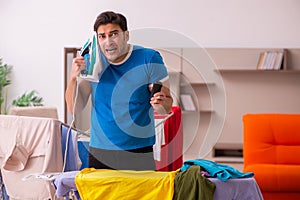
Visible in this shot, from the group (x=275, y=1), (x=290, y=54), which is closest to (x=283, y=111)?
(x=290, y=54)

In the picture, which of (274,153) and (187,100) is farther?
(274,153)

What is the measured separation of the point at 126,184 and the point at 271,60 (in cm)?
491

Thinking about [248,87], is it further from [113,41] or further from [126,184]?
[113,41]

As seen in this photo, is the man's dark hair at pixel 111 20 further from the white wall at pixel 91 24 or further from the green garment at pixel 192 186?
the white wall at pixel 91 24

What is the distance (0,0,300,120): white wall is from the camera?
7457 millimetres

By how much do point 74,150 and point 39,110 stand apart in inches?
75.9

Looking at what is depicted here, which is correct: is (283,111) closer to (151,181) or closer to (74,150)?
(74,150)

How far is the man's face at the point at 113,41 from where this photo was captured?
2371 mm

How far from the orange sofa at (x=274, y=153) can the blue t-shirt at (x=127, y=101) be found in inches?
98.1

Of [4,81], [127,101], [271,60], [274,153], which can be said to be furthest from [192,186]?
[4,81]

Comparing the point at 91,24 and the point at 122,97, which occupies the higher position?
the point at 91,24

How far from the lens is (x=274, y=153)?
204 inches

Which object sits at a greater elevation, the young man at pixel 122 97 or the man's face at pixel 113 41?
the man's face at pixel 113 41

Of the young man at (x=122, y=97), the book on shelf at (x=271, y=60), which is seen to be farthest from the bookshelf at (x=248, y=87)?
the young man at (x=122, y=97)
